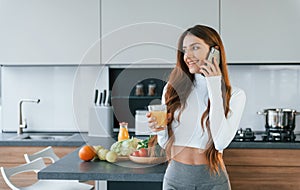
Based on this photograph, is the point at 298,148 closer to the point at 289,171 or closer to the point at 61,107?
the point at 289,171

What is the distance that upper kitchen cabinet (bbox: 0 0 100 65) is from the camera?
3469 mm

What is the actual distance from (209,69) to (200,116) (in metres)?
0.20

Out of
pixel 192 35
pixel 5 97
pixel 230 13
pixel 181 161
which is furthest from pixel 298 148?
pixel 5 97

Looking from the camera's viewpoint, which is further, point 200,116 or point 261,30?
point 261,30

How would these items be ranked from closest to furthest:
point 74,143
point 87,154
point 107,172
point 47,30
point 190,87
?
point 190,87 < point 107,172 < point 87,154 < point 74,143 < point 47,30

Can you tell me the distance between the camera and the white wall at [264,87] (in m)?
3.68

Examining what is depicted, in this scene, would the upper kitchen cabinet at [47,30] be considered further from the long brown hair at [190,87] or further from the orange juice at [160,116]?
the orange juice at [160,116]

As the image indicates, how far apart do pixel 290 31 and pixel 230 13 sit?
453 millimetres

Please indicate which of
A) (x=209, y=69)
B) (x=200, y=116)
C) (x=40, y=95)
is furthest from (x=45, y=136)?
(x=209, y=69)

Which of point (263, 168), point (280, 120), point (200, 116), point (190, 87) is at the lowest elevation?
point (263, 168)

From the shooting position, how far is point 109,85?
3.80m

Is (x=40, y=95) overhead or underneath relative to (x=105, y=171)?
overhead

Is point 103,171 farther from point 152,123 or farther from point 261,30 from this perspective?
point 261,30

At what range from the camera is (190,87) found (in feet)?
5.52
